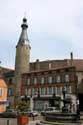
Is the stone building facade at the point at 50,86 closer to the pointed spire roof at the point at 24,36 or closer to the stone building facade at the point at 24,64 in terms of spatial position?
the stone building facade at the point at 24,64

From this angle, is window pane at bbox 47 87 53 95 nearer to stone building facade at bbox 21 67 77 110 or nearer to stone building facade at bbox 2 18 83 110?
stone building facade at bbox 21 67 77 110

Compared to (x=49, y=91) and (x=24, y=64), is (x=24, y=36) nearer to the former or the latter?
(x=24, y=64)

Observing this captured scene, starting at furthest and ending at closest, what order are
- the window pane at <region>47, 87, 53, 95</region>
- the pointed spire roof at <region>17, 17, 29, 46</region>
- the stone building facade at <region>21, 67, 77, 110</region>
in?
the pointed spire roof at <region>17, 17, 29, 46</region>, the window pane at <region>47, 87, 53, 95</region>, the stone building facade at <region>21, 67, 77, 110</region>

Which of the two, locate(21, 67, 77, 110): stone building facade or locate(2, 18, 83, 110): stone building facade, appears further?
locate(2, 18, 83, 110): stone building facade

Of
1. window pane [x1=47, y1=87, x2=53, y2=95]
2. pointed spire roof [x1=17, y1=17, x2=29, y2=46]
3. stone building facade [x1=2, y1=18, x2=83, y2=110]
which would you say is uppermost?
pointed spire roof [x1=17, y1=17, x2=29, y2=46]

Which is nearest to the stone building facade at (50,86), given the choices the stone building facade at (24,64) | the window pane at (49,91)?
the window pane at (49,91)

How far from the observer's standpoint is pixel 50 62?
241 feet

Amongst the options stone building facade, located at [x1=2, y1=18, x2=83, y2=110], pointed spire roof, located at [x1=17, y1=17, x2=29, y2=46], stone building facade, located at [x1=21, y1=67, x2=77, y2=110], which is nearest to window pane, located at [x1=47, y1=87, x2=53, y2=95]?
stone building facade, located at [x1=21, y1=67, x2=77, y2=110]

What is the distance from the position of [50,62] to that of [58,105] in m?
18.6

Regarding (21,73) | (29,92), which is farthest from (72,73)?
(21,73)

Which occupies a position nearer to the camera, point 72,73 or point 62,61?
point 72,73

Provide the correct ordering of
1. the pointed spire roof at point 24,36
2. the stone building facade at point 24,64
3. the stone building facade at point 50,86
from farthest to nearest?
1. the pointed spire roof at point 24,36
2. the stone building facade at point 24,64
3. the stone building facade at point 50,86

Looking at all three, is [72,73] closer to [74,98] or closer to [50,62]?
[74,98]

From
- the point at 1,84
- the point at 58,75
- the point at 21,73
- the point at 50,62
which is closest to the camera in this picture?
the point at 1,84
